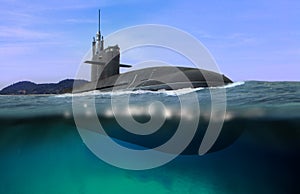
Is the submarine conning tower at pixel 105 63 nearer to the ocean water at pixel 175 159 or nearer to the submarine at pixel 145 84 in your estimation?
the submarine at pixel 145 84

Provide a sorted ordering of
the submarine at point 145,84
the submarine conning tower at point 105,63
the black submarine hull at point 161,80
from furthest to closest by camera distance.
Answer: the submarine conning tower at point 105,63, the black submarine hull at point 161,80, the submarine at point 145,84

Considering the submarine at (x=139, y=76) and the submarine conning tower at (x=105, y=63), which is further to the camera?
the submarine conning tower at (x=105, y=63)

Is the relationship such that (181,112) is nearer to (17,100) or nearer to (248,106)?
(248,106)

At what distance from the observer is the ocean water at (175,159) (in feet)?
37.7

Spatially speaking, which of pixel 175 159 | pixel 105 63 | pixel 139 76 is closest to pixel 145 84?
pixel 139 76

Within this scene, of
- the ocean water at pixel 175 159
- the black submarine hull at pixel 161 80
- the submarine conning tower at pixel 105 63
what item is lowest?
the ocean water at pixel 175 159

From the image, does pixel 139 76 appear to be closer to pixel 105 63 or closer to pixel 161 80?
pixel 161 80

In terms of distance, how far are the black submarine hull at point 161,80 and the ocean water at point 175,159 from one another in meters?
2.51

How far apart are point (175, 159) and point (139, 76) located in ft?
32.2

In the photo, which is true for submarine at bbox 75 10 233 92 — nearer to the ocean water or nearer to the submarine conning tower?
the submarine conning tower

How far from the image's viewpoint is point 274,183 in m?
11.4

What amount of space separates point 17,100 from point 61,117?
2.18m

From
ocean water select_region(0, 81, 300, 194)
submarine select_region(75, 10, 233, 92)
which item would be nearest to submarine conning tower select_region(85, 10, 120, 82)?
submarine select_region(75, 10, 233, 92)

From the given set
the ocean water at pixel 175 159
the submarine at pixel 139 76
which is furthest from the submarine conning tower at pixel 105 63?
the ocean water at pixel 175 159
